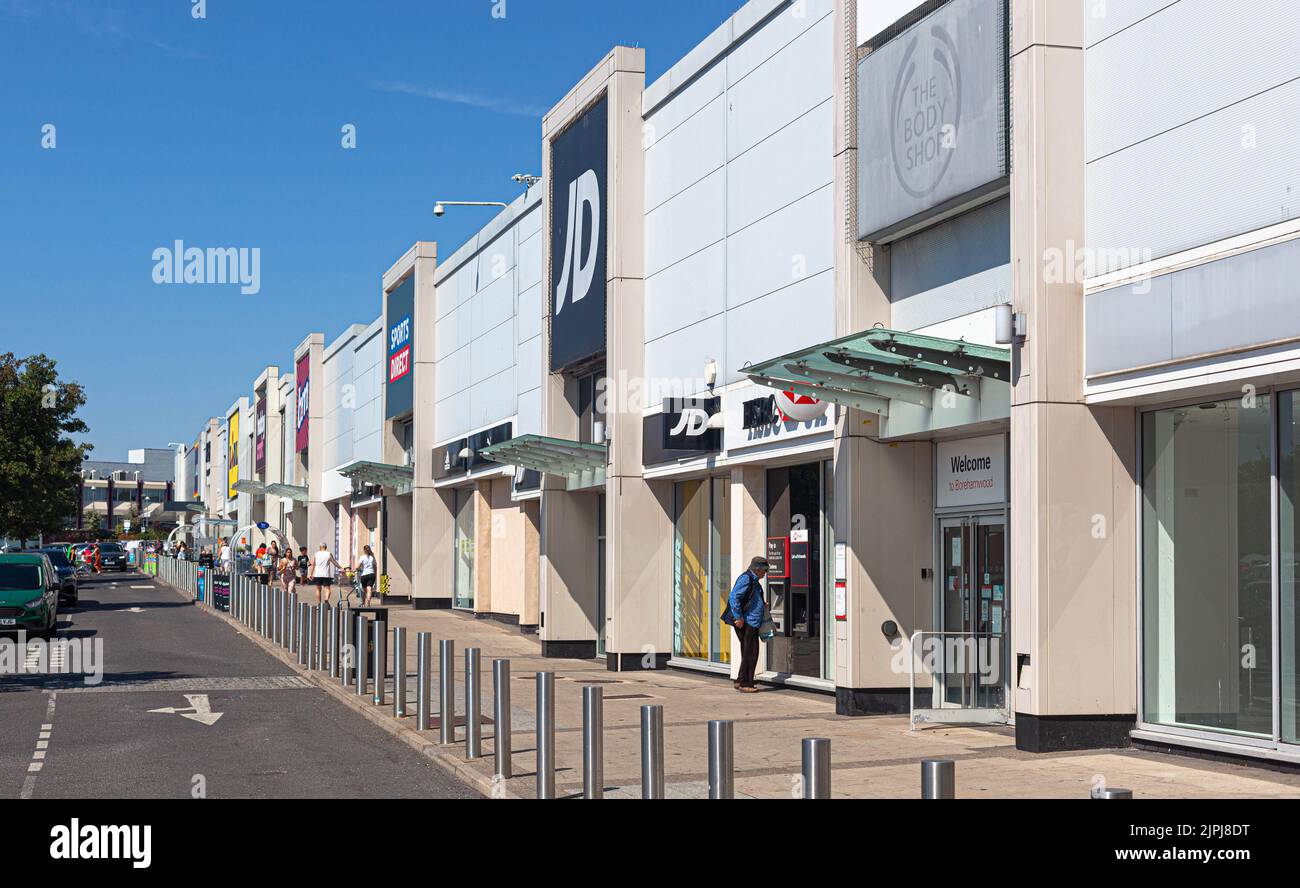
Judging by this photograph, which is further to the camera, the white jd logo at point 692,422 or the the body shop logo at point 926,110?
the white jd logo at point 692,422

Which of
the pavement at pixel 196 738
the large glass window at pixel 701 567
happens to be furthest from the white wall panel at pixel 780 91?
the pavement at pixel 196 738

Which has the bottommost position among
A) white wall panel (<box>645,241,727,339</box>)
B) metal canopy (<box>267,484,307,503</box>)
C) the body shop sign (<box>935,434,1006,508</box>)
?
the body shop sign (<box>935,434,1006,508</box>)

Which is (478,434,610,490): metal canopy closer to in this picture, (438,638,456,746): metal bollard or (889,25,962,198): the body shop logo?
(889,25,962,198): the body shop logo

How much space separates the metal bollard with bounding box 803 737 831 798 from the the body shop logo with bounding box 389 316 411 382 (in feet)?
117

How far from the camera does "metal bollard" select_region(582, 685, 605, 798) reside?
959 centimetres

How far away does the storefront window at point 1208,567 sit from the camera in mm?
11812

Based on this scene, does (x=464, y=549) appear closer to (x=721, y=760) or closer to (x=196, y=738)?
(x=196, y=738)

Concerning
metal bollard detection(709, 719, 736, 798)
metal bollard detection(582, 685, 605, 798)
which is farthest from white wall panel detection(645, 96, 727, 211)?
metal bollard detection(709, 719, 736, 798)

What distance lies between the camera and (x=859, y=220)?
54.3 feet

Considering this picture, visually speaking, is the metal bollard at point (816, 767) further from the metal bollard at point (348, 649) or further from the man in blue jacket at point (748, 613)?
the metal bollard at point (348, 649)

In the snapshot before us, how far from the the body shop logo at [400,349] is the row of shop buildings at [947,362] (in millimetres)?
14549
